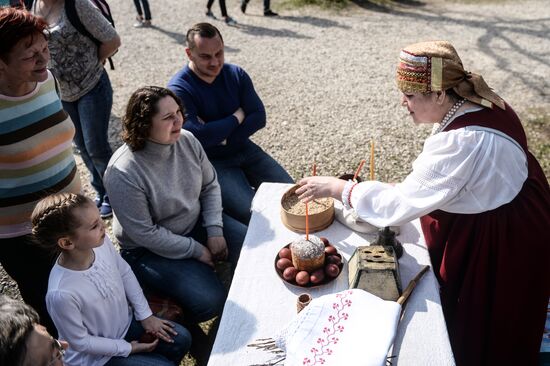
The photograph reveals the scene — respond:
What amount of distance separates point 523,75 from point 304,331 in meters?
5.43

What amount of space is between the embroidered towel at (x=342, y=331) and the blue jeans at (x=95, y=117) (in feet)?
7.40

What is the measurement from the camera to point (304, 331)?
158 cm

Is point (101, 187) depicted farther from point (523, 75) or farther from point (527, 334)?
point (523, 75)

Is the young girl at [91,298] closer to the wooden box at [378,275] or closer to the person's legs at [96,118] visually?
the wooden box at [378,275]

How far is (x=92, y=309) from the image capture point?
1.94 metres

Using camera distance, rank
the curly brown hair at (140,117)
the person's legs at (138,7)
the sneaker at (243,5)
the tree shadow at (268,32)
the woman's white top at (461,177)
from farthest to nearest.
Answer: the sneaker at (243,5) < the person's legs at (138,7) < the tree shadow at (268,32) < the curly brown hair at (140,117) < the woman's white top at (461,177)

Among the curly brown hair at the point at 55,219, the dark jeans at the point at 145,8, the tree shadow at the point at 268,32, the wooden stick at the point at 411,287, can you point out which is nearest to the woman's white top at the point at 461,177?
the wooden stick at the point at 411,287

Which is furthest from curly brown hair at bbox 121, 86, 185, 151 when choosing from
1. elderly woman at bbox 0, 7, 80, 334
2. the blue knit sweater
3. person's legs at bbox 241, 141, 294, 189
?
person's legs at bbox 241, 141, 294, 189

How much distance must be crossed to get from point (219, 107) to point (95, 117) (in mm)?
881

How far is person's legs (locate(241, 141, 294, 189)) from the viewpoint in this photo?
126 inches

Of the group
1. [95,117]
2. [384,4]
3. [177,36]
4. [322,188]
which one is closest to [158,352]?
[322,188]

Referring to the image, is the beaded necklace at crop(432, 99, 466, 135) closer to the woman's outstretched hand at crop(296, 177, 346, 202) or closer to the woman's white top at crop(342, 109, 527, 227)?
the woman's white top at crop(342, 109, 527, 227)

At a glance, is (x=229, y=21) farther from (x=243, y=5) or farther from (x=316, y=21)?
(x=316, y=21)

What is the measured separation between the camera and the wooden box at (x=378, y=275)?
1729 mm
